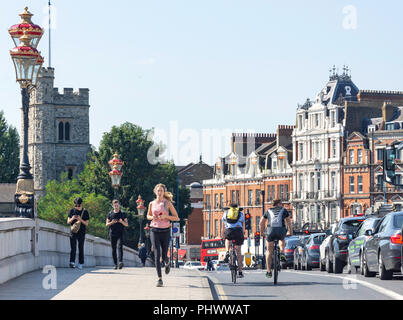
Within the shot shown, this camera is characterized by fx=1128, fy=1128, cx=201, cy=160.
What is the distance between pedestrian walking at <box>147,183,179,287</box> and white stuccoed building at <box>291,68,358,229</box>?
82.8m

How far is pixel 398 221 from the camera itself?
2411cm

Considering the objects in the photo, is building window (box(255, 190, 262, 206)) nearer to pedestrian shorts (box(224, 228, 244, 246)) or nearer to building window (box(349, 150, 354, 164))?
building window (box(349, 150, 354, 164))

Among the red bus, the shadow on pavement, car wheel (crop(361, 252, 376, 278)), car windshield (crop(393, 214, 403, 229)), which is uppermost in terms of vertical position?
car windshield (crop(393, 214, 403, 229))

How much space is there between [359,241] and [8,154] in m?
94.7

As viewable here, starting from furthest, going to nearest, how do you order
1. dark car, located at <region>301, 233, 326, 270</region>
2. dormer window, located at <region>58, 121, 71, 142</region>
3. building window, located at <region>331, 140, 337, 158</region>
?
dormer window, located at <region>58, 121, 71, 142</region>, building window, located at <region>331, 140, 337, 158</region>, dark car, located at <region>301, 233, 326, 270</region>

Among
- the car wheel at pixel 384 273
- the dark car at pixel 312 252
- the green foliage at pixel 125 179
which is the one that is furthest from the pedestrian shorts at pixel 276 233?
the green foliage at pixel 125 179

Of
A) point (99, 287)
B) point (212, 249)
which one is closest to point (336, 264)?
point (99, 287)

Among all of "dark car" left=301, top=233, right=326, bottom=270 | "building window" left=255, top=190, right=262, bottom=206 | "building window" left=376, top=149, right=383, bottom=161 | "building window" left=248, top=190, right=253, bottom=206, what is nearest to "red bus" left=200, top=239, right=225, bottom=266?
"building window" left=255, top=190, right=262, bottom=206

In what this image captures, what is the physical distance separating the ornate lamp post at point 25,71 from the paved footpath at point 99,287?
5.63ft

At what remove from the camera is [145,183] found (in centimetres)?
10250

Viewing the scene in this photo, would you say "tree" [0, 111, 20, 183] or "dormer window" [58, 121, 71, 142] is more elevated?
"dormer window" [58, 121, 71, 142]

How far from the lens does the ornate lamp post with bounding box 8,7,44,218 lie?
78.4ft
